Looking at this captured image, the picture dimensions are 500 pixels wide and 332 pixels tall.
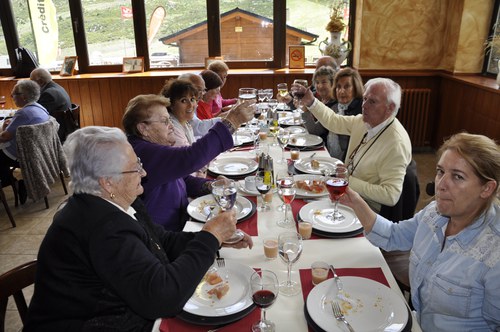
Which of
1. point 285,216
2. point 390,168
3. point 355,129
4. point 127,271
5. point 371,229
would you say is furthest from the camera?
point 355,129

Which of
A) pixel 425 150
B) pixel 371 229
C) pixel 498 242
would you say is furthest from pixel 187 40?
A: pixel 498 242

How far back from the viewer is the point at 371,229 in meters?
1.63

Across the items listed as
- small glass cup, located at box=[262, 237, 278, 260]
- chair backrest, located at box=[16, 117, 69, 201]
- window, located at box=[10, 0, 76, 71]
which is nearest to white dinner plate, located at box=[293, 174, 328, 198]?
small glass cup, located at box=[262, 237, 278, 260]

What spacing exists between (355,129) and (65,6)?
4.95 metres

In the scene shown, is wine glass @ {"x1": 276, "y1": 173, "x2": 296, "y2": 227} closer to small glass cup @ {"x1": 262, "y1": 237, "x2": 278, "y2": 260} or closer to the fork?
small glass cup @ {"x1": 262, "y1": 237, "x2": 278, "y2": 260}

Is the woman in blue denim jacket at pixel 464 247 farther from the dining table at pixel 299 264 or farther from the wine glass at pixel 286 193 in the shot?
the wine glass at pixel 286 193

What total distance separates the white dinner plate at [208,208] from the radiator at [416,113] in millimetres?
3982

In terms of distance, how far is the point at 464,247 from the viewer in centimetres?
134

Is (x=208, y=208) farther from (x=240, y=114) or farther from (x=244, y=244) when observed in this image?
(x=240, y=114)

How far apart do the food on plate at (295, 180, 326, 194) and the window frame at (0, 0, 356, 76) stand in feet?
13.0

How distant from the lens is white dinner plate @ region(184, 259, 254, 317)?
1.27m

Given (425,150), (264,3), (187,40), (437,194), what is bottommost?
(425,150)

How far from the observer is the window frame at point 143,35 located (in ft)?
18.5

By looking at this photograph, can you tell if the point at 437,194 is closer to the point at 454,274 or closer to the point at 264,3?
the point at 454,274
